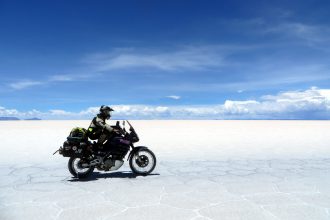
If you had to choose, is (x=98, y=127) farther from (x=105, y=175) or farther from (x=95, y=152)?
(x=105, y=175)

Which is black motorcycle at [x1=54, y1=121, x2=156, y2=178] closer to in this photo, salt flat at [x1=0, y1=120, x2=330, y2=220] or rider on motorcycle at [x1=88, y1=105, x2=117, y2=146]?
rider on motorcycle at [x1=88, y1=105, x2=117, y2=146]

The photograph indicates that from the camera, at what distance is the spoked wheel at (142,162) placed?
8.73 meters

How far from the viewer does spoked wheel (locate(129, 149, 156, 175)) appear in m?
8.73

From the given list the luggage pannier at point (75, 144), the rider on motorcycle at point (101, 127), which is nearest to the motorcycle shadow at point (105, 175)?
the luggage pannier at point (75, 144)

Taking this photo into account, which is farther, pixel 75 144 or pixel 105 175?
pixel 105 175

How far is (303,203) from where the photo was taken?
6.05 meters

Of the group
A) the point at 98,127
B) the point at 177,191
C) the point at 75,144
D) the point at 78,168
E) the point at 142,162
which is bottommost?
the point at 177,191

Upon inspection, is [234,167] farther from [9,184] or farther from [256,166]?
[9,184]

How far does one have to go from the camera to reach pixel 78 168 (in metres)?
8.41

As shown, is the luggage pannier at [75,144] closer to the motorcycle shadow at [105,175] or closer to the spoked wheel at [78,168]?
the spoked wheel at [78,168]

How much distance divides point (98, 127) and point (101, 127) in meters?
0.10

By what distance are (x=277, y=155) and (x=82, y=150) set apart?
746 cm

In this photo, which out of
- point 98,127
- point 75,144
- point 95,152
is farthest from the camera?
point 95,152

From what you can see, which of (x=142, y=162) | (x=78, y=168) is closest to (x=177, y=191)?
(x=142, y=162)
